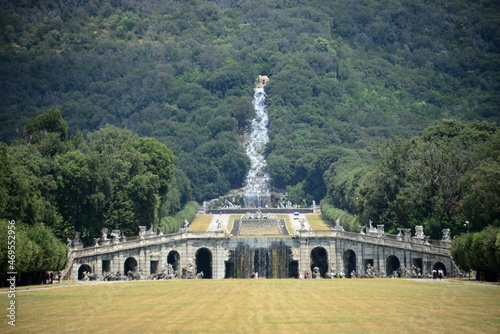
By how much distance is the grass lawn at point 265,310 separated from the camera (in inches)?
1709

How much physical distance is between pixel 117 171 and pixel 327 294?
199 ft

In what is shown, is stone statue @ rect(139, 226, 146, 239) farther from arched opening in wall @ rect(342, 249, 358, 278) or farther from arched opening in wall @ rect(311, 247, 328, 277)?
arched opening in wall @ rect(342, 249, 358, 278)

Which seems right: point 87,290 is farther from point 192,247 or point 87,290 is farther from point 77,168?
point 192,247

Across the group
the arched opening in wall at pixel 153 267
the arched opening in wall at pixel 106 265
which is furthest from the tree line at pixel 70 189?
the arched opening in wall at pixel 153 267

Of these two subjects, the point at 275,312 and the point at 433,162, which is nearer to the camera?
the point at 275,312

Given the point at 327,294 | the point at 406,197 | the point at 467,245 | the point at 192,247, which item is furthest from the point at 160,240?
the point at 327,294

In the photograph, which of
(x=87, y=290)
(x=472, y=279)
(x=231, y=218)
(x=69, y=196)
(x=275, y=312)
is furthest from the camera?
(x=231, y=218)

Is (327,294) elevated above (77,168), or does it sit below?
below

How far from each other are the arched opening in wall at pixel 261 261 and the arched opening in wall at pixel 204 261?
593 centimetres

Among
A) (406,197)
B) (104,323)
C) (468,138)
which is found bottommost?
(104,323)

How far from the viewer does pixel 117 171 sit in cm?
11538

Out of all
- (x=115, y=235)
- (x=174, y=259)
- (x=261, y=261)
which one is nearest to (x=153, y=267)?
(x=174, y=259)

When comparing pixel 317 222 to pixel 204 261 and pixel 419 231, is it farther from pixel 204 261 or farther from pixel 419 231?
pixel 419 231

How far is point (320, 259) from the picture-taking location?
12462 centimetres
